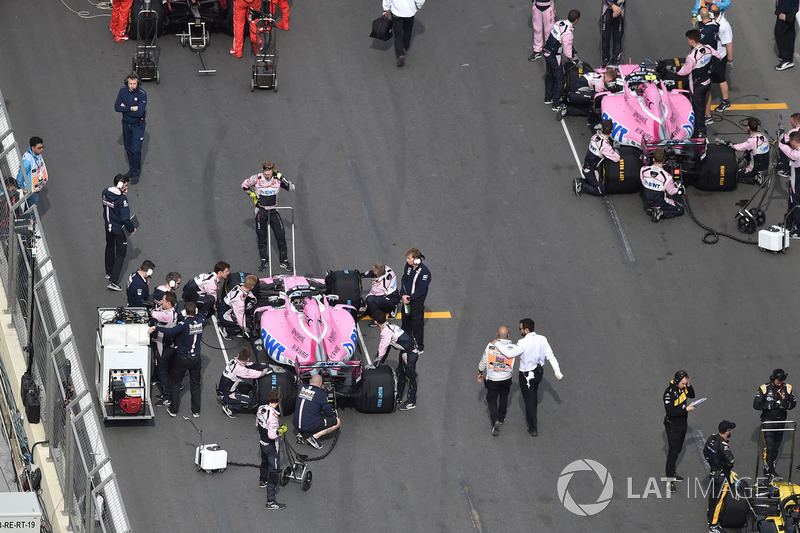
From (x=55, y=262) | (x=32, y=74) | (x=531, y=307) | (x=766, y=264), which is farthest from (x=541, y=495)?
(x=32, y=74)

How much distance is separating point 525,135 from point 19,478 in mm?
11442

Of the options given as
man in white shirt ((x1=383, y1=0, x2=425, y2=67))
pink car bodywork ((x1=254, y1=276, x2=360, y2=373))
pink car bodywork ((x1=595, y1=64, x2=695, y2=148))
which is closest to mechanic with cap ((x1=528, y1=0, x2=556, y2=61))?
man in white shirt ((x1=383, y1=0, x2=425, y2=67))

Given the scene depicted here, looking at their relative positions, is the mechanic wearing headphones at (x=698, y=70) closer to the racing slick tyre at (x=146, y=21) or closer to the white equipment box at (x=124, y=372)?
the racing slick tyre at (x=146, y=21)

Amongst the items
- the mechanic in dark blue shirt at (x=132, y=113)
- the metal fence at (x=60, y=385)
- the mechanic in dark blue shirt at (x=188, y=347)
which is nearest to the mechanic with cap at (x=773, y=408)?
the mechanic in dark blue shirt at (x=188, y=347)

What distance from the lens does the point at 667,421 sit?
27.2m

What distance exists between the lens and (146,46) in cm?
3475

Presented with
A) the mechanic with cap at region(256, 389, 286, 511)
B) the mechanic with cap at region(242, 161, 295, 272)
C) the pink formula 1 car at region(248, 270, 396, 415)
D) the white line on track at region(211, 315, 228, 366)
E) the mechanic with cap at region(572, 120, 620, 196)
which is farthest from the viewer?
the mechanic with cap at region(572, 120, 620, 196)

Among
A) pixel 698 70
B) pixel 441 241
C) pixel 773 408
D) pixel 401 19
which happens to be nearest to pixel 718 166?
pixel 698 70

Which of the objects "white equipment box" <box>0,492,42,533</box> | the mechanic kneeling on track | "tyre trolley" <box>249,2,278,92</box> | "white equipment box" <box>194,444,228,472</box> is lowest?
"white equipment box" <box>0,492,42,533</box>

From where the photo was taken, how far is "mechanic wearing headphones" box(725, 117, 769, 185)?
32.8m

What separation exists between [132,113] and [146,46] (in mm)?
3439

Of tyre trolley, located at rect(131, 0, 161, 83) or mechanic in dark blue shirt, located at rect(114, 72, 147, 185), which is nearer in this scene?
mechanic in dark blue shirt, located at rect(114, 72, 147, 185)

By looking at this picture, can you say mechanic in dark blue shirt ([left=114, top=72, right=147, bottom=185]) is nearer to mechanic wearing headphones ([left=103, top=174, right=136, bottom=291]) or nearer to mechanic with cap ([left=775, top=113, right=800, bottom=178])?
mechanic wearing headphones ([left=103, top=174, right=136, bottom=291])

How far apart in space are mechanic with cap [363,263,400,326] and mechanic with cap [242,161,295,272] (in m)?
1.87
